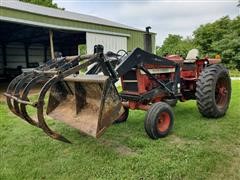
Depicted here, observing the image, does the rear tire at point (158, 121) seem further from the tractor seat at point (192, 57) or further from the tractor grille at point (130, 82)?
the tractor seat at point (192, 57)

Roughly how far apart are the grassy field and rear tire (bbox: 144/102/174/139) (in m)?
0.12

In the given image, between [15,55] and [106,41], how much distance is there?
401 inches

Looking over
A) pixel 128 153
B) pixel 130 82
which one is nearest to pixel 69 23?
pixel 130 82

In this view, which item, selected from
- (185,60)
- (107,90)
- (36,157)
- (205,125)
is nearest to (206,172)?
(107,90)

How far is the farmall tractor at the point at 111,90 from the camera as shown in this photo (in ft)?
11.0

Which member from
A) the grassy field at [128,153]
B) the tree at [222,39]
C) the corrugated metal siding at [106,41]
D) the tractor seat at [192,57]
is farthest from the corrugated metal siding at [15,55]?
the tractor seat at [192,57]

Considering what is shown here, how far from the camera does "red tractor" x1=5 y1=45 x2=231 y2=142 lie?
334 cm

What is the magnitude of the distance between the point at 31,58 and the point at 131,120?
56.6ft

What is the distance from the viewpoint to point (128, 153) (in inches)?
142

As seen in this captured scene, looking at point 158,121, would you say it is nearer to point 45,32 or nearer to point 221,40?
point 45,32

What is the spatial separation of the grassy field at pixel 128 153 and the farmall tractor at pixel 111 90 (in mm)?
322

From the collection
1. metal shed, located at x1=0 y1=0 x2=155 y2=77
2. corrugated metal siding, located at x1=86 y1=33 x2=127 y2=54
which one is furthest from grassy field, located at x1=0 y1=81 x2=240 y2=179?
corrugated metal siding, located at x1=86 y1=33 x2=127 y2=54

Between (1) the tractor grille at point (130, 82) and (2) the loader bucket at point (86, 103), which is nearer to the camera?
(2) the loader bucket at point (86, 103)

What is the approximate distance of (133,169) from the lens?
3.12 metres
